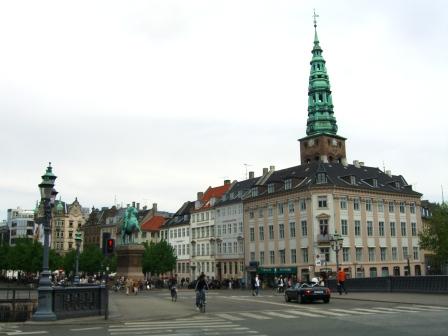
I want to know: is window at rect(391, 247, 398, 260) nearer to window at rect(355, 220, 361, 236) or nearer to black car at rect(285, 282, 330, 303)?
window at rect(355, 220, 361, 236)

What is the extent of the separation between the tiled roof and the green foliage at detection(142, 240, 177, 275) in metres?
25.7

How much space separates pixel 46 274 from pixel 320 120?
83675mm

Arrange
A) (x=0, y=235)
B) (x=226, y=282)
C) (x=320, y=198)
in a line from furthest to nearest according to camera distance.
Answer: (x=0, y=235) → (x=226, y=282) → (x=320, y=198)

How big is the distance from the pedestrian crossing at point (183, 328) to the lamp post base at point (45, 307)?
3066mm

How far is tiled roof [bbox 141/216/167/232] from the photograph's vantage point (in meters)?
118

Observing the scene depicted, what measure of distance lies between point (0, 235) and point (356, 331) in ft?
552

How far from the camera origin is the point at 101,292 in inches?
948

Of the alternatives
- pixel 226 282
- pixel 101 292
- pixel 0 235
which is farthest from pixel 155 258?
pixel 0 235

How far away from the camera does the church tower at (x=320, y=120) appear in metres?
98.7

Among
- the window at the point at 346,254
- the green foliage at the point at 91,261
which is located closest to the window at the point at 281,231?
the window at the point at 346,254

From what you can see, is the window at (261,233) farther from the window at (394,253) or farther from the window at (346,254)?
the window at (394,253)

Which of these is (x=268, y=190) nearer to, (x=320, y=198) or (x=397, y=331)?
(x=320, y=198)

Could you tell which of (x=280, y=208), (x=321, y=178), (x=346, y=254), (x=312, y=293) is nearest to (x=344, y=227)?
(x=346, y=254)

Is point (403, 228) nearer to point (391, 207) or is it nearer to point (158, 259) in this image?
point (391, 207)
